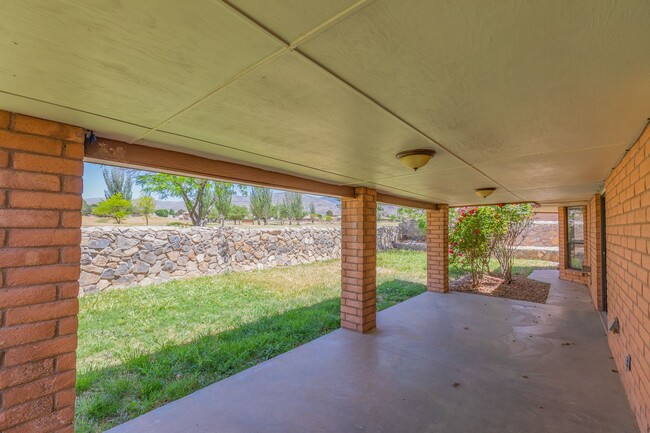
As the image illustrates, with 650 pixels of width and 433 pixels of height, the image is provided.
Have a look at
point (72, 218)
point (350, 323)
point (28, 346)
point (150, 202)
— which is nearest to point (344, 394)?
point (350, 323)

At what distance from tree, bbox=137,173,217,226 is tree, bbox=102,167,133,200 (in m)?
1.52

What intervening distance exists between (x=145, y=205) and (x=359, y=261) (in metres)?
14.4

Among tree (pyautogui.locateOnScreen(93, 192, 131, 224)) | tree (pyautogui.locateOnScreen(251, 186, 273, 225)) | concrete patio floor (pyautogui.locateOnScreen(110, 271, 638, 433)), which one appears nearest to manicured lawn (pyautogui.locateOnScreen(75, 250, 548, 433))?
concrete patio floor (pyautogui.locateOnScreen(110, 271, 638, 433))

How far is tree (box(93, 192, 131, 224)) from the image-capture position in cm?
1309

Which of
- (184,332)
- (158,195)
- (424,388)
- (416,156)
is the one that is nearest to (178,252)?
(184,332)

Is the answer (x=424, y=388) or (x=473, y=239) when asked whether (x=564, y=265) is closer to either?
(x=473, y=239)

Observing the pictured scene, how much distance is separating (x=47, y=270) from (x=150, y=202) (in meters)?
15.4

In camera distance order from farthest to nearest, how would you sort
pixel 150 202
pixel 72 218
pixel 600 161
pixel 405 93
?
pixel 150 202 < pixel 600 161 < pixel 72 218 < pixel 405 93

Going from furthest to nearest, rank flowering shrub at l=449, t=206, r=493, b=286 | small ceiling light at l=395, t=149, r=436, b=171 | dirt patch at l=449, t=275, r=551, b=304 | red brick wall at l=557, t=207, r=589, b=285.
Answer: red brick wall at l=557, t=207, r=589, b=285 → flowering shrub at l=449, t=206, r=493, b=286 → dirt patch at l=449, t=275, r=551, b=304 → small ceiling light at l=395, t=149, r=436, b=171

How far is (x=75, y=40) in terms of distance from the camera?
991 mm

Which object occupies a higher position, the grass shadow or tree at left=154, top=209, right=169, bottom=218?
tree at left=154, top=209, right=169, bottom=218

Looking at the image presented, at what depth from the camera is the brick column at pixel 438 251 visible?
23.4 ft

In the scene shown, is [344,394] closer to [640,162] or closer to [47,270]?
[47,270]

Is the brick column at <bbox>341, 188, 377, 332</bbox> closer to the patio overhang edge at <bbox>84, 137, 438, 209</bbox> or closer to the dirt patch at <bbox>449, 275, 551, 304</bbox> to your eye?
the patio overhang edge at <bbox>84, 137, 438, 209</bbox>
